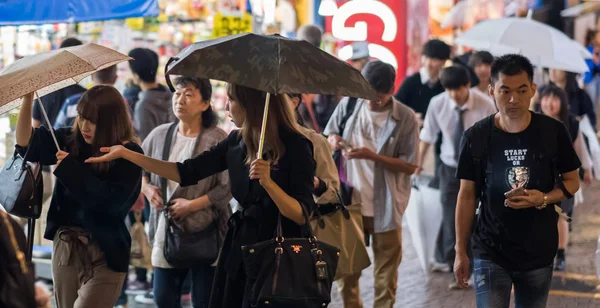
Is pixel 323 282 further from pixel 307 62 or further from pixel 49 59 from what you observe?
pixel 49 59

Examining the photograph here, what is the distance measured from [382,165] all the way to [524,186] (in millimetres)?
2618

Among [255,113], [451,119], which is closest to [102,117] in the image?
[255,113]

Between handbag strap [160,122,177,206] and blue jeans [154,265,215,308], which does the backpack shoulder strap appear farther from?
blue jeans [154,265,215,308]

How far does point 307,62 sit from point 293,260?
0.94 metres

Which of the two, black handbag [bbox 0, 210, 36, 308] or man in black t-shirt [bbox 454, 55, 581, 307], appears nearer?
black handbag [bbox 0, 210, 36, 308]

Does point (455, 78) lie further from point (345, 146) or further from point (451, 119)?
point (345, 146)

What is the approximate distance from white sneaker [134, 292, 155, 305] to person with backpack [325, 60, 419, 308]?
2.01 metres

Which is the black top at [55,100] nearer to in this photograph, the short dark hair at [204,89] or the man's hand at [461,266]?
the short dark hair at [204,89]

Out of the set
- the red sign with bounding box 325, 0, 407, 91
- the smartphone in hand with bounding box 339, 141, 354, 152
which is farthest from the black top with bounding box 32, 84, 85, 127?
the red sign with bounding box 325, 0, 407, 91

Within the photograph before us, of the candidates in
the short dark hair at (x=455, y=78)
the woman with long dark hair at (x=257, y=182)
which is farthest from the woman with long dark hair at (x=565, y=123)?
the woman with long dark hair at (x=257, y=182)

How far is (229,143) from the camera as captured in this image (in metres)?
5.45

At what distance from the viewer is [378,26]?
1237 centimetres

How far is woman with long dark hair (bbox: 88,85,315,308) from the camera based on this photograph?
513 centimetres

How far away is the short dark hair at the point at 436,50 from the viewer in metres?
11.1
